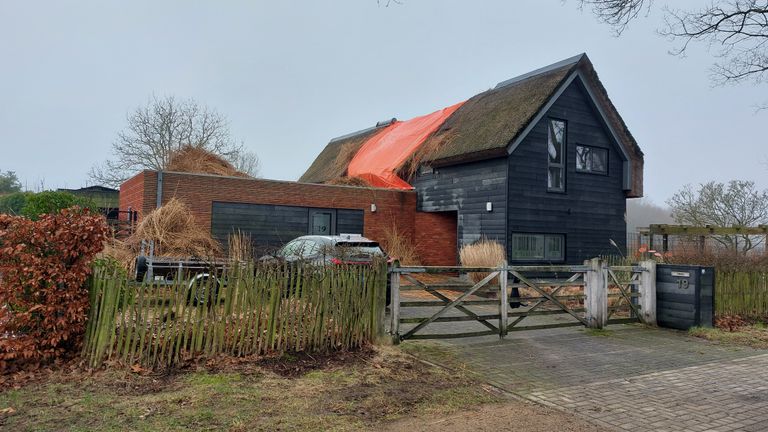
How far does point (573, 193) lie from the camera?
19.1m

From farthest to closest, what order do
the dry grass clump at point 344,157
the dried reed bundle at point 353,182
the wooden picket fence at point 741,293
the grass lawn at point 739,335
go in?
the dry grass clump at point 344,157 < the dried reed bundle at point 353,182 < the wooden picket fence at point 741,293 < the grass lawn at point 739,335

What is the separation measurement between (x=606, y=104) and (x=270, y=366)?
674 inches

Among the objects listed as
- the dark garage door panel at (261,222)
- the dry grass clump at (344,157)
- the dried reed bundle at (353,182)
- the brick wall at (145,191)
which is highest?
the dry grass clump at (344,157)

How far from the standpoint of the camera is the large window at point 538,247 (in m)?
18.0

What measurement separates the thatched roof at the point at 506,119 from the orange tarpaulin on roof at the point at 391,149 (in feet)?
1.84

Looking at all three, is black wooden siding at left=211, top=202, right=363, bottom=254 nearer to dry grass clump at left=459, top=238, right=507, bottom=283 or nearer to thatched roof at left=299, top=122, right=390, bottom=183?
dry grass clump at left=459, top=238, right=507, bottom=283

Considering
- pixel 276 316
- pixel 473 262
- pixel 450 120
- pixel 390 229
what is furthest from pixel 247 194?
pixel 276 316

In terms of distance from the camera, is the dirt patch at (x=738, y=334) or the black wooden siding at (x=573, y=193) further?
the black wooden siding at (x=573, y=193)

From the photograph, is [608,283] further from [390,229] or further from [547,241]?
[390,229]

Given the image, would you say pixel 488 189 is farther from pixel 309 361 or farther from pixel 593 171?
pixel 309 361

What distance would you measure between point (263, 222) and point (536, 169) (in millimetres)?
9239

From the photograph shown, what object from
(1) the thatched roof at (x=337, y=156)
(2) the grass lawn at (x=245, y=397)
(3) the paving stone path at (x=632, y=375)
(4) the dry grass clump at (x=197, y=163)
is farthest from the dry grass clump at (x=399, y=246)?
(2) the grass lawn at (x=245, y=397)

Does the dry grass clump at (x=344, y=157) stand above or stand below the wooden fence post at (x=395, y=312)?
above

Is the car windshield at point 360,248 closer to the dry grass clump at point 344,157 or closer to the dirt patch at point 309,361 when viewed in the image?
the dirt patch at point 309,361
